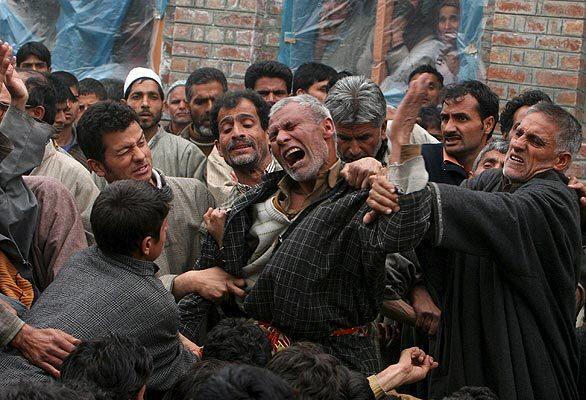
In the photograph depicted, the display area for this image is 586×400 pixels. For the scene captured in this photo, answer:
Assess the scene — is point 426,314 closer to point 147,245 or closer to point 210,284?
point 210,284

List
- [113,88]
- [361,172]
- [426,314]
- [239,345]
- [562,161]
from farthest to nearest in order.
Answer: [113,88] → [562,161] → [426,314] → [361,172] → [239,345]

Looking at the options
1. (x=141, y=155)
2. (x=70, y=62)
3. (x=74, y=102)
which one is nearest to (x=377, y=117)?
(x=141, y=155)

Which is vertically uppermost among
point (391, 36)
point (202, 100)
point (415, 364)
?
point (391, 36)

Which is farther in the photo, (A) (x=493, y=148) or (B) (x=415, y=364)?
(A) (x=493, y=148)

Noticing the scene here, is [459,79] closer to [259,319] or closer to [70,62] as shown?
[70,62]

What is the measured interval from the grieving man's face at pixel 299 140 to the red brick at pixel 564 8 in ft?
16.1

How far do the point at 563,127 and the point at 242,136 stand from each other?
4.92 feet

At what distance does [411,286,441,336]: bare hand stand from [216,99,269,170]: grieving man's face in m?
1.14

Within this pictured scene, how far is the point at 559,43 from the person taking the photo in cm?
909

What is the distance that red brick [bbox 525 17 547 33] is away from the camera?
911 cm

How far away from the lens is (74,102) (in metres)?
7.26

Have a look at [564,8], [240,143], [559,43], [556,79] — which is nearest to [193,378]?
[240,143]

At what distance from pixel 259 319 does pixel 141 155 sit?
106 cm

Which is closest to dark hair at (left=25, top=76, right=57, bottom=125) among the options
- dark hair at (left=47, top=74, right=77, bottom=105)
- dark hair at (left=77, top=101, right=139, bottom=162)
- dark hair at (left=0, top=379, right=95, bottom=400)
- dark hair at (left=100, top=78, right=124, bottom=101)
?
dark hair at (left=77, top=101, right=139, bottom=162)
